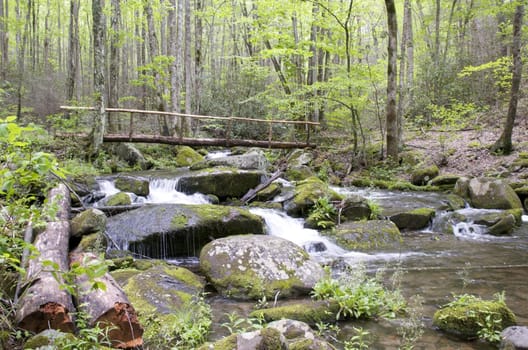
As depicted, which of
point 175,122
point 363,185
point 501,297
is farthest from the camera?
point 175,122

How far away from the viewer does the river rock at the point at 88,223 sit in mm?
6172

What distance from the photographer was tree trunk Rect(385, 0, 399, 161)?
43.2 ft

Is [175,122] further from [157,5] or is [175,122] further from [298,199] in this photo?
[298,199]

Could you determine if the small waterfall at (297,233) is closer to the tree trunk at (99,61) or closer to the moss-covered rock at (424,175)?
the tree trunk at (99,61)

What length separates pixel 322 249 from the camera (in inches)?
297

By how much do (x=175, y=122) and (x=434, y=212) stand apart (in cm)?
1105

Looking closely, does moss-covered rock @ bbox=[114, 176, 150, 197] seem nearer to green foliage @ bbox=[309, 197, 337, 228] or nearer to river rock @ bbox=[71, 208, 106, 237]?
river rock @ bbox=[71, 208, 106, 237]

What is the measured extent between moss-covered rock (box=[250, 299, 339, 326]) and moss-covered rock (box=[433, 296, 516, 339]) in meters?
1.14

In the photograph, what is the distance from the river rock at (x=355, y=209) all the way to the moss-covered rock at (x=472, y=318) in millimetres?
4737

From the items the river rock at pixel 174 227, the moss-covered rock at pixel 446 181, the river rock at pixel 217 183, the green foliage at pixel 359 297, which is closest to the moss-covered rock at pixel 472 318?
the green foliage at pixel 359 297

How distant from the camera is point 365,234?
Result: 313 inches

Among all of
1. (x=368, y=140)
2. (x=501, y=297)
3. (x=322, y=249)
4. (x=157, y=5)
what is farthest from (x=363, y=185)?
(x=157, y=5)

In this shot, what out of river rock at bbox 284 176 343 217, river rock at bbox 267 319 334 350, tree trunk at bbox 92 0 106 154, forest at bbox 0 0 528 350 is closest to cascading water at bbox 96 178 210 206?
forest at bbox 0 0 528 350

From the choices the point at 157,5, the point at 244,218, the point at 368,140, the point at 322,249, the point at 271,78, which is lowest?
the point at 322,249
